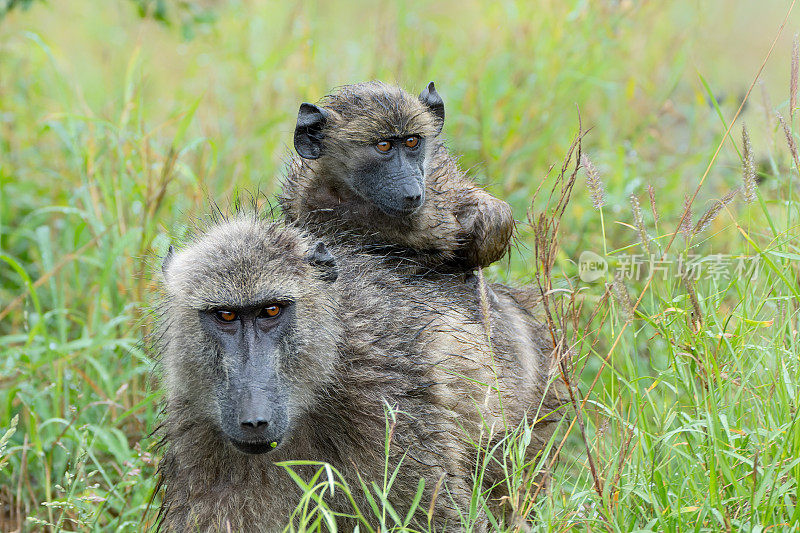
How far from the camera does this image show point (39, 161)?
19.5 ft

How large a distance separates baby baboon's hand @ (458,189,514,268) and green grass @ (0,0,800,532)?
439 millimetres

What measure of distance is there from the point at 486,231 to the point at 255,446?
1.54 m

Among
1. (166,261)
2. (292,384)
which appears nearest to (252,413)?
(292,384)

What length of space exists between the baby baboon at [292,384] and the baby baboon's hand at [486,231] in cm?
65

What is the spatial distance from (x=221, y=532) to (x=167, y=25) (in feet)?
11.1

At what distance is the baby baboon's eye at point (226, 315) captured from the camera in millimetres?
2730

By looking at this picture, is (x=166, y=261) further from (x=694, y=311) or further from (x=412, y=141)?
(x=694, y=311)

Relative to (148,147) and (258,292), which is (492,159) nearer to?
(148,147)

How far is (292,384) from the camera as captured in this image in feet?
9.05

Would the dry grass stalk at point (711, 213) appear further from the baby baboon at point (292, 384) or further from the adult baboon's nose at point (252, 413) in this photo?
the adult baboon's nose at point (252, 413)

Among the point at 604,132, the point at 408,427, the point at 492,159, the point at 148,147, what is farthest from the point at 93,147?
the point at 604,132

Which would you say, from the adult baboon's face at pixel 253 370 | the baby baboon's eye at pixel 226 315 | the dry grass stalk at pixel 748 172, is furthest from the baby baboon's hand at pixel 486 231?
the baby baboon's eye at pixel 226 315

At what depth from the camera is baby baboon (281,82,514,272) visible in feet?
12.1

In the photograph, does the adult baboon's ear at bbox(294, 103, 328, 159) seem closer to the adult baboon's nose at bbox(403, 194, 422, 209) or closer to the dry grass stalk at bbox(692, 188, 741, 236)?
the adult baboon's nose at bbox(403, 194, 422, 209)
